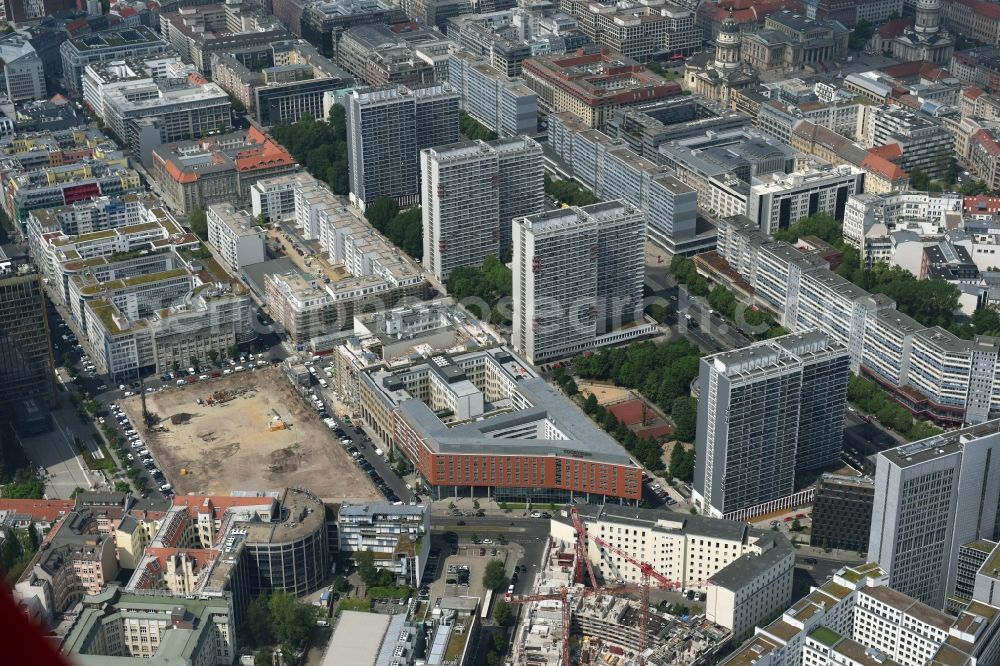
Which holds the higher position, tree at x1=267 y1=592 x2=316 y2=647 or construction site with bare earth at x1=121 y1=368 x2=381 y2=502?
tree at x1=267 y1=592 x2=316 y2=647

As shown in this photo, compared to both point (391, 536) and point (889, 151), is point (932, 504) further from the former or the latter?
point (889, 151)

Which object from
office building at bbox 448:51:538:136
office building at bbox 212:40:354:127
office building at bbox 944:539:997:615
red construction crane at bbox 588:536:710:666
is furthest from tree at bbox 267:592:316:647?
office building at bbox 212:40:354:127

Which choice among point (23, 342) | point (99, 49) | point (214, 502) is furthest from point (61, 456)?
point (99, 49)

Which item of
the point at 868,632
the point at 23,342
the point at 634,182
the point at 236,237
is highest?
the point at 634,182

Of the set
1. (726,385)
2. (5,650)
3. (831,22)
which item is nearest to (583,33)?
(831,22)

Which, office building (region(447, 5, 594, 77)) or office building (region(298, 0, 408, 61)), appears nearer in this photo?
office building (region(447, 5, 594, 77))

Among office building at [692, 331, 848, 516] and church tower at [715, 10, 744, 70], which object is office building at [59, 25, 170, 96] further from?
office building at [692, 331, 848, 516]
